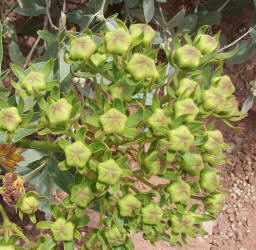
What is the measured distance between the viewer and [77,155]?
4.06 ft

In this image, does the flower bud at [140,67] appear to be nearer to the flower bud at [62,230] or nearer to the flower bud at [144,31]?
the flower bud at [144,31]

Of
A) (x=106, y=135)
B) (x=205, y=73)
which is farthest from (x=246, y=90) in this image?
(x=106, y=135)

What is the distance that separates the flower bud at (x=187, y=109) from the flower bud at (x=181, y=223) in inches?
14.2

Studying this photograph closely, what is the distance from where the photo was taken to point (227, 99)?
1.39 meters

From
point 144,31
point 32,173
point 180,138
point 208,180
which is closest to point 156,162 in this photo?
point 180,138

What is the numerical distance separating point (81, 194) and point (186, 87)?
1.57ft

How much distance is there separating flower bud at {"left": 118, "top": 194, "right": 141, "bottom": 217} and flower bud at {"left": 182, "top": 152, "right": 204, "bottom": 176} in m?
0.20

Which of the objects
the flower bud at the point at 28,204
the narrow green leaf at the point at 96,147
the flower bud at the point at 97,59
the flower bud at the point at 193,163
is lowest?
the flower bud at the point at 28,204

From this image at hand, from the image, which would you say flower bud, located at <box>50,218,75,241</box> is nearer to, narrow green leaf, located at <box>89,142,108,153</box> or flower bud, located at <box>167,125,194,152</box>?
narrow green leaf, located at <box>89,142,108,153</box>

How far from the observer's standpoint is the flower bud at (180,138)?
123 centimetres

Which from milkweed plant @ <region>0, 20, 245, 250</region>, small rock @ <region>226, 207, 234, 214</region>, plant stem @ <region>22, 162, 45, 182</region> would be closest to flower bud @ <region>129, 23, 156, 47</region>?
milkweed plant @ <region>0, 20, 245, 250</region>

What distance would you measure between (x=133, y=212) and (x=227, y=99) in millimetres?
484

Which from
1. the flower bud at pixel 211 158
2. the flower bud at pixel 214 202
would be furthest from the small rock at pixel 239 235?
the flower bud at pixel 211 158

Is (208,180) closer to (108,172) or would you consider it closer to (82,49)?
(108,172)
